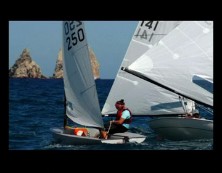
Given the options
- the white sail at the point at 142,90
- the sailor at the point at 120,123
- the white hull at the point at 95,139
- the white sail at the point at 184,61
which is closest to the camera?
the white hull at the point at 95,139

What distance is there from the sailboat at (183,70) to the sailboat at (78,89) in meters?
1.07

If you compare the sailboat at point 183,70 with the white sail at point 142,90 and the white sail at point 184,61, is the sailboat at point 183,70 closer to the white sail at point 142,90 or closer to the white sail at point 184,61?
the white sail at point 184,61

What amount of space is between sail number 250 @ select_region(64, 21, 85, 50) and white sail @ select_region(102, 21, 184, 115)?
2.58 meters


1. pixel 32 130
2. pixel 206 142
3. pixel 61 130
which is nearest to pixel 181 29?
pixel 206 142

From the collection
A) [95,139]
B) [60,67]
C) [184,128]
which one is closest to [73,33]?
[95,139]

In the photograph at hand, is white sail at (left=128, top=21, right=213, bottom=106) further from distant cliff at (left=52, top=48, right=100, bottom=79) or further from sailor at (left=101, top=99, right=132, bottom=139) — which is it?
distant cliff at (left=52, top=48, right=100, bottom=79)

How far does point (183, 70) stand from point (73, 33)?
9.48ft

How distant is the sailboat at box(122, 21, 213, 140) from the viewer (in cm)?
1528

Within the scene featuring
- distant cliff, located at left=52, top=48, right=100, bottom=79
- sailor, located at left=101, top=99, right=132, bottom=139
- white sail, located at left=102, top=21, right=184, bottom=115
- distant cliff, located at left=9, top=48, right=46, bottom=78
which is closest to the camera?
sailor, located at left=101, top=99, right=132, bottom=139

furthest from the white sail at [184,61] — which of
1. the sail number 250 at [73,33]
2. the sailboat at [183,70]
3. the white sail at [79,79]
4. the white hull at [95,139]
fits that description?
the white hull at [95,139]

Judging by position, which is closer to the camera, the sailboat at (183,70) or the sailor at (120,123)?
the sailor at (120,123)

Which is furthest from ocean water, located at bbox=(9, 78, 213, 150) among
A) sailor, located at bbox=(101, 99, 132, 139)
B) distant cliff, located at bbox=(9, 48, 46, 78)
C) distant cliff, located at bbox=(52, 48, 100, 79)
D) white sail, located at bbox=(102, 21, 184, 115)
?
distant cliff, located at bbox=(52, 48, 100, 79)

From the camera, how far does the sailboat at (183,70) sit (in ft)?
50.1
